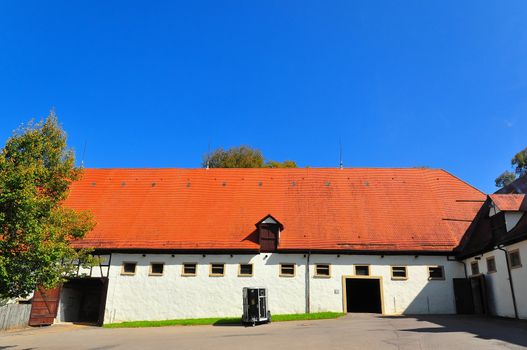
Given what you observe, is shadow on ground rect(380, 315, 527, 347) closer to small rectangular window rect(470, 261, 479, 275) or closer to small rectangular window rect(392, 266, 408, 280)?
small rectangular window rect(470, 261, 479, 275)

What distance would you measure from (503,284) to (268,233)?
12.3 meters

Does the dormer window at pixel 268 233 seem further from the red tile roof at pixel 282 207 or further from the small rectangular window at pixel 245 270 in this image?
the small rectangular window at pixel 245 270

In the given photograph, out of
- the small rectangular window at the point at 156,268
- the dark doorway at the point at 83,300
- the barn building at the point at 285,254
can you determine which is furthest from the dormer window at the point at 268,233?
the dark doorway at the point at 83,300

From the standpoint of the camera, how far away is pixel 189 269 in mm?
25562

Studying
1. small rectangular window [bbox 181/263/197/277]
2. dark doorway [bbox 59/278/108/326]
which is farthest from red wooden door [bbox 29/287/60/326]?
small rectangular window [bbox 181/263/197/277]

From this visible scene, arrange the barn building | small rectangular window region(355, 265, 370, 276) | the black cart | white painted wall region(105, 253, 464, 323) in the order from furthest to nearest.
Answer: small rectangular window region(355, 265, 370, 276)
the barn building
white painted wall region(105, 253, 464, 323)
the black cart

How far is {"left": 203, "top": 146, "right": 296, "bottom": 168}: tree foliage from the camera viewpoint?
153 ft

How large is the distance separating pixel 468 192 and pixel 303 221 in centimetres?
1171

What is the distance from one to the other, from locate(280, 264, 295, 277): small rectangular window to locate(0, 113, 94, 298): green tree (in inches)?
455

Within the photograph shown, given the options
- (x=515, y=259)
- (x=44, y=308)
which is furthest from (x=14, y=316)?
(x=515, y=259)

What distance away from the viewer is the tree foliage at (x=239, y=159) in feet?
153

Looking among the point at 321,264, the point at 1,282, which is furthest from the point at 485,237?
the point at 1,282

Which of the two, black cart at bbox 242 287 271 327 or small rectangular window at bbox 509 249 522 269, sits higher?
small rectangular window at bbox 509 249 522 269

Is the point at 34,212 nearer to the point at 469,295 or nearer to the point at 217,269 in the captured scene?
the point at 217,269
